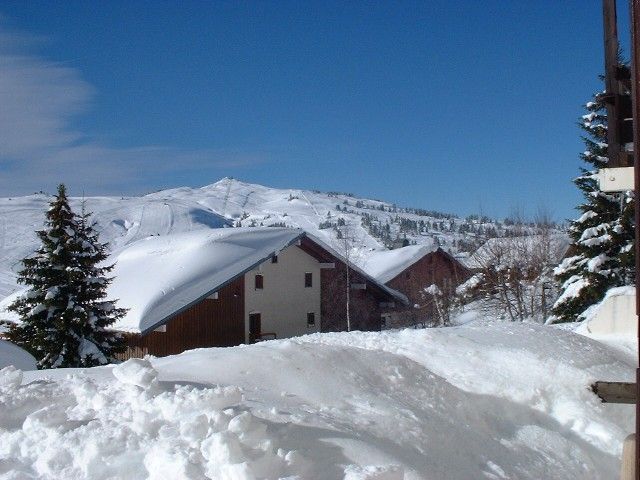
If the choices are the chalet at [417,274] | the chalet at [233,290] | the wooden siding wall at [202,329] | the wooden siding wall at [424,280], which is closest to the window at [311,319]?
the chalet at [233,290]

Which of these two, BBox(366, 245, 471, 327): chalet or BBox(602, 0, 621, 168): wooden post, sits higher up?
BBox(602, 0, 621, 168): wooden post

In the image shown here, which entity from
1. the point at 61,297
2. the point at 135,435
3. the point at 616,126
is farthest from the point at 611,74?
the point at 61,297

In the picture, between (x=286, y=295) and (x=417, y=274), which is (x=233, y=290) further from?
(x=417, y=274)

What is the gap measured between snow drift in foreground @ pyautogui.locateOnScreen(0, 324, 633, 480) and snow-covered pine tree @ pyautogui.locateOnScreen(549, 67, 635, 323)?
14201 mm

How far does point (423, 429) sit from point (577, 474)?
1777mm

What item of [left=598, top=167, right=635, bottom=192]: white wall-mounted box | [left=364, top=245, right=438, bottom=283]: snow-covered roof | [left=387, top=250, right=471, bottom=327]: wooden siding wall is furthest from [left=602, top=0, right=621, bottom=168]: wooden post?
[left=364, top=245, right=438, bottom=283]: snow-covered roof

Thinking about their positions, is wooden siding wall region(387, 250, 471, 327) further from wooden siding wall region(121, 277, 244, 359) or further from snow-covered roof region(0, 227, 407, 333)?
wooden siding wall region(121, 277, 244, 359)

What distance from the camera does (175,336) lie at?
78.7ft

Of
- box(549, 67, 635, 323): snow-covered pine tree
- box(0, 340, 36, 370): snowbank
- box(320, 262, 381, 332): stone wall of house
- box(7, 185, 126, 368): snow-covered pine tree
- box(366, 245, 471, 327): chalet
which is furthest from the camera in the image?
box(366, 245, 471, 327): chalet

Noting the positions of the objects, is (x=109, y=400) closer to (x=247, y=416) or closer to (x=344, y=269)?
(x=247, y=416)

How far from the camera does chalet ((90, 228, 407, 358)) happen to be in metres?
23.6

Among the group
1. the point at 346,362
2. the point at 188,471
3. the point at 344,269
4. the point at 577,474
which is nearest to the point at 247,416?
the point at 188,471

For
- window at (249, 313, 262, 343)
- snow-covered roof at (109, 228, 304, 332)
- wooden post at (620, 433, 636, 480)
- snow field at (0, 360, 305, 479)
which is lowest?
window at (249, 313, 262, 343)

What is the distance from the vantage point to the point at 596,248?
22516 mm
